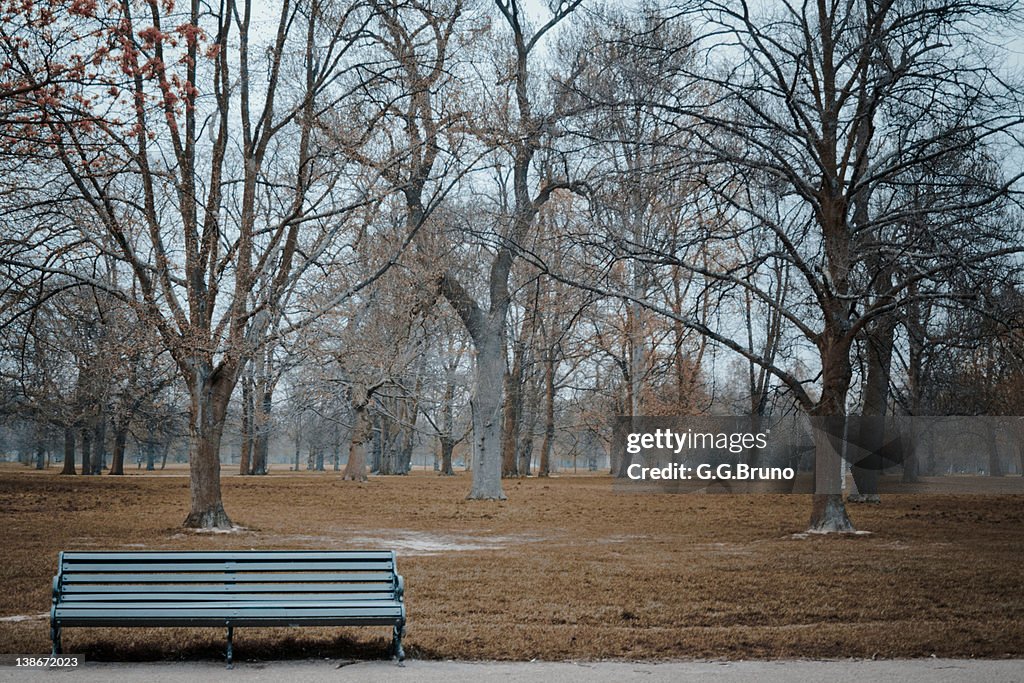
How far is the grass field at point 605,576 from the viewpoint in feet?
27.1

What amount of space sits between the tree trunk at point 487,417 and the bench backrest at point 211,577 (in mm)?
20579

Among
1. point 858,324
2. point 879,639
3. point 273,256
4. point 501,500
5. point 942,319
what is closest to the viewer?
point 879,639

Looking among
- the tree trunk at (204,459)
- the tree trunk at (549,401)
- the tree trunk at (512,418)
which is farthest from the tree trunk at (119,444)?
the tree trunk at (204,459)

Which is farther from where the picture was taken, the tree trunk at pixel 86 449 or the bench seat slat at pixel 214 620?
the tree trunk at pixel 86 449

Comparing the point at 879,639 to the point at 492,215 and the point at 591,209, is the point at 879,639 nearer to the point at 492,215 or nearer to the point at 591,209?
the point at 591,209

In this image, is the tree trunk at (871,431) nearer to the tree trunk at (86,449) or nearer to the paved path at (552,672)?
the paved path at (552,672)

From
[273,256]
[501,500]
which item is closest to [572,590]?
[273,256]

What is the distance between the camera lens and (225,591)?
25.2 ft

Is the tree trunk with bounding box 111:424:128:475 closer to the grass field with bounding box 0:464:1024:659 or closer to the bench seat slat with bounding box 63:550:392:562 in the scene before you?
the grass field with bounding box 0:464:1024:659

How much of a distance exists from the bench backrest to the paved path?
489mm

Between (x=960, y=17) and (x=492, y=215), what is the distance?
9.94 m

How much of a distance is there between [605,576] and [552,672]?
5.38 meters

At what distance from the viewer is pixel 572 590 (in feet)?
37.3

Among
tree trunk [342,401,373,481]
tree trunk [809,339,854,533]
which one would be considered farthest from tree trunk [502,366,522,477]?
tree trunk [809,339,854,533]
